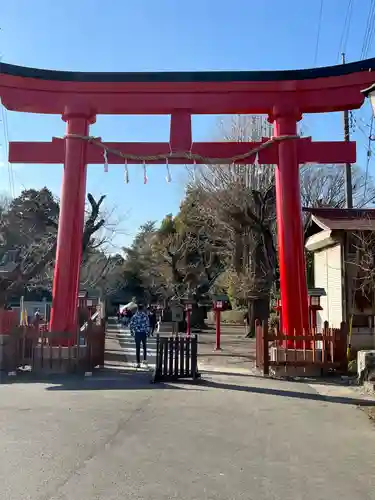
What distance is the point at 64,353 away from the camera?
1299 cm

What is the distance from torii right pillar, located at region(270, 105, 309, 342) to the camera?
43.5ft

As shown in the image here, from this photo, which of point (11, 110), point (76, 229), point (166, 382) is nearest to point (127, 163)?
point (76, 229)

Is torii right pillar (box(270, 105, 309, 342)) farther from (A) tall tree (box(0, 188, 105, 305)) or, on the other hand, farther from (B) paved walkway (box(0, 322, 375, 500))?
(A) tall tree (box(0, 188, 105, 305))

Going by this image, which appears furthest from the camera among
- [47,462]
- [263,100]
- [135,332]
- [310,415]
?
[135,332]

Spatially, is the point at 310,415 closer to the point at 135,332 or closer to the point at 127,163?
the point at 135,332

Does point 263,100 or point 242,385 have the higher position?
point 263,100

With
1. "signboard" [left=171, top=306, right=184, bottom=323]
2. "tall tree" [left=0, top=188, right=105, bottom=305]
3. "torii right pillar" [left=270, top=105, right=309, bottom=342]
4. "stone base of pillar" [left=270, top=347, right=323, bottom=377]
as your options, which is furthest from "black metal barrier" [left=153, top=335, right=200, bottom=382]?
"tall tree" [left=0, top=188, right=105, bottom=305]

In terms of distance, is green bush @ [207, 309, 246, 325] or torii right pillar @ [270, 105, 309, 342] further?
green bush @ [207, 309, 246, 325]

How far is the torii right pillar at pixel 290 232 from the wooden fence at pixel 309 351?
21cm

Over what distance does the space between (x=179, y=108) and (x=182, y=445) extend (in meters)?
9.68

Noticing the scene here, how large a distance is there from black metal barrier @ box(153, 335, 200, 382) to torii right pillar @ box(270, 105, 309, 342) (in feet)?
8.55

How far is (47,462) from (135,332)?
9.44 m

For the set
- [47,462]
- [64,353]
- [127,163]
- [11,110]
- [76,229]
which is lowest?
[47,462]

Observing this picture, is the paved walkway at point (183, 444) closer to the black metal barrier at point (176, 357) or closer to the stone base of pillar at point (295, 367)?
the black metal barrier at point (176, 357)
